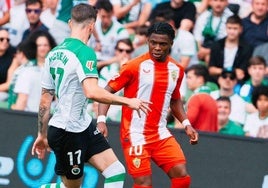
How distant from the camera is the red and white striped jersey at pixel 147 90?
12148 millimetres

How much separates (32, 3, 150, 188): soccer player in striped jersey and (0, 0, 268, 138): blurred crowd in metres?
2.63

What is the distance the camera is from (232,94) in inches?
622

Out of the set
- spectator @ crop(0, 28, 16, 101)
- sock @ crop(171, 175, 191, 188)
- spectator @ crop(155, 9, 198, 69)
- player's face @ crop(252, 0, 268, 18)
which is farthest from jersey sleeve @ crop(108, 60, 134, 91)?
player's face @ crop(252, 0, 268, 18)

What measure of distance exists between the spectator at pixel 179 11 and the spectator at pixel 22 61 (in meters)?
2.23

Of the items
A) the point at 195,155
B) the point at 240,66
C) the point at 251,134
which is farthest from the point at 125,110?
the point at 240,66

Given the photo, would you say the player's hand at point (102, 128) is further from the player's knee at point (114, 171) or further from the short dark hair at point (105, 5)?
the short dark hair at point (105, 5)

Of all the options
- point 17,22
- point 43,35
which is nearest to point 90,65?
point 43,35

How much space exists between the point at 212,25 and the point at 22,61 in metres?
2.89

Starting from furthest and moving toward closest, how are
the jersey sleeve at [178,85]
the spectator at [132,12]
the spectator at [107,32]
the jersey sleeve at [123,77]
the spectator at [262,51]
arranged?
the spectator at [132,12]
the spectator at [107,32]
the spectator at [262,51]
the jersey sleeve at [178,85]
the jersey sleeve at [123,77]

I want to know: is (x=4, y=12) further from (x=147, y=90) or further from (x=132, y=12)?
(x=147, y=90)

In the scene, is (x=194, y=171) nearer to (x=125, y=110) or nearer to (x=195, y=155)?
(x=195, y=155)

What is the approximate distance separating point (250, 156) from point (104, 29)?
4.51 metres

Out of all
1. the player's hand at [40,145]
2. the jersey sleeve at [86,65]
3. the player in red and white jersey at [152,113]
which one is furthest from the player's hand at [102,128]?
the jersey sleeve at [86,65]

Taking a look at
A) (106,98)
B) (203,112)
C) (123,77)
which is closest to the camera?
(106,98)
